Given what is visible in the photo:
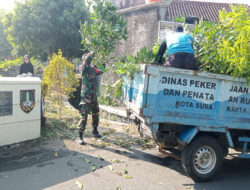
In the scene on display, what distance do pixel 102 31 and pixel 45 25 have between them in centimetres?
694

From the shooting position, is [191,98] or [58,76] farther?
[58,76]

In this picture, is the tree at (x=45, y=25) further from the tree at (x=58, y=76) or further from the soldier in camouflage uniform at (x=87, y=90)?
the soldier in camouflage uniform at (x=87, y=90)

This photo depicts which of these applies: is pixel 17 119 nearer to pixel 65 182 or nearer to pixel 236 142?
pixel 65 182

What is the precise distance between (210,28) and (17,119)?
4410 millimetres

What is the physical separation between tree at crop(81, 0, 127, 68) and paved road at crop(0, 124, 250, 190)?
9.92ft

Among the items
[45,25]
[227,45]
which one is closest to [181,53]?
[227,45]

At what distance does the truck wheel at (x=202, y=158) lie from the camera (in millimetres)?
4020

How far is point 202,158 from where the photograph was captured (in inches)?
164

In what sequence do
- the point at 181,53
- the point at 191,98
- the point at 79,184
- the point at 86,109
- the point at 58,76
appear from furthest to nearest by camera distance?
1. the point at 58,76
2. the point at 86,109
3. the point at 181,53
4. the point at 191,98
5. the point at 79,184

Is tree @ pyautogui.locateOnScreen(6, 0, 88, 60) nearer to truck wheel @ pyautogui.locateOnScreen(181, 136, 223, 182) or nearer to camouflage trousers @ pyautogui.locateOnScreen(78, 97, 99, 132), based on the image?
camouflage trousers @ pyautogui.locateOnScreen(78, 97, 99, 132)

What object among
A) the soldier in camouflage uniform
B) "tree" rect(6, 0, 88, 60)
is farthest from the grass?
"tree" rect(6, 0, 88, 60)

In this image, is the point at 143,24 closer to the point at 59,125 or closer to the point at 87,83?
the point at 87,83

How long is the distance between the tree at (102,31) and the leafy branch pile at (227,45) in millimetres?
3047

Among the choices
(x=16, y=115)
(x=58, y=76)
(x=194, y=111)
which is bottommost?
(x=16, y=115)
